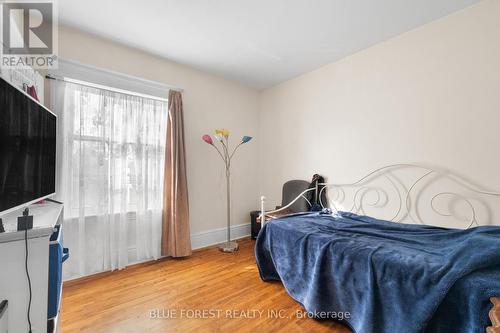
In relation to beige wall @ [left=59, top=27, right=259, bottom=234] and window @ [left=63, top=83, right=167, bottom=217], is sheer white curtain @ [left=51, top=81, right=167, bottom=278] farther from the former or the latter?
beige wall @ [left=59, top=27, right=259, bottom=234]

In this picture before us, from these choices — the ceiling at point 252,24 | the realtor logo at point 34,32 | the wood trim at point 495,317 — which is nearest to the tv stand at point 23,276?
the realtor logo at point 34,32

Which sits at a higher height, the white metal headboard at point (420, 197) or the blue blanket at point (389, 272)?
the white metal headboard at point (420, 197)

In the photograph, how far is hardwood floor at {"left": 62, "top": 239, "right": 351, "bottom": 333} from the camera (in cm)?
146

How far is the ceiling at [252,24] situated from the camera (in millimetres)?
1754

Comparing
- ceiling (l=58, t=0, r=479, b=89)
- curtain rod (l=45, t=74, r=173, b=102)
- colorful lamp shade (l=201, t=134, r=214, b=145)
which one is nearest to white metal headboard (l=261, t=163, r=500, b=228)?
ceiling (l=58, t=0, r=479, b=89)

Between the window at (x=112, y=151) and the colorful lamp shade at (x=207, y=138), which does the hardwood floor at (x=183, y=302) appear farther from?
the colorful lamp shade at (x=207, y=138)

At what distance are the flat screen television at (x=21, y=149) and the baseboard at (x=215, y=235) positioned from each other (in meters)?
1.84

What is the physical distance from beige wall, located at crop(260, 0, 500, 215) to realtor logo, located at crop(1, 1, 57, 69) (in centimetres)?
265

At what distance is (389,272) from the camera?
1208mm

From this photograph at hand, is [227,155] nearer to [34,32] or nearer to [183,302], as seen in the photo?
[183,302]

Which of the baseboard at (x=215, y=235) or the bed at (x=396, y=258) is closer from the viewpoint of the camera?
the bed at (x=396, y=258)

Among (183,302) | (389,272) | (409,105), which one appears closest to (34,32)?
(183,302)

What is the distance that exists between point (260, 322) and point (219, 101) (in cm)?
264

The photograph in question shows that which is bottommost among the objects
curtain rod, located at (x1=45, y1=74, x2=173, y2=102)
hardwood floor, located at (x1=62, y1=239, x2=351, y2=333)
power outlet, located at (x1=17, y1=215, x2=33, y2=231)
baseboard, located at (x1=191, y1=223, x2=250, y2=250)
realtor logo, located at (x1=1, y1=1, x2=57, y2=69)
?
hardwood floor, located at (x1=62, y1=239, x2=351, y2=333)
